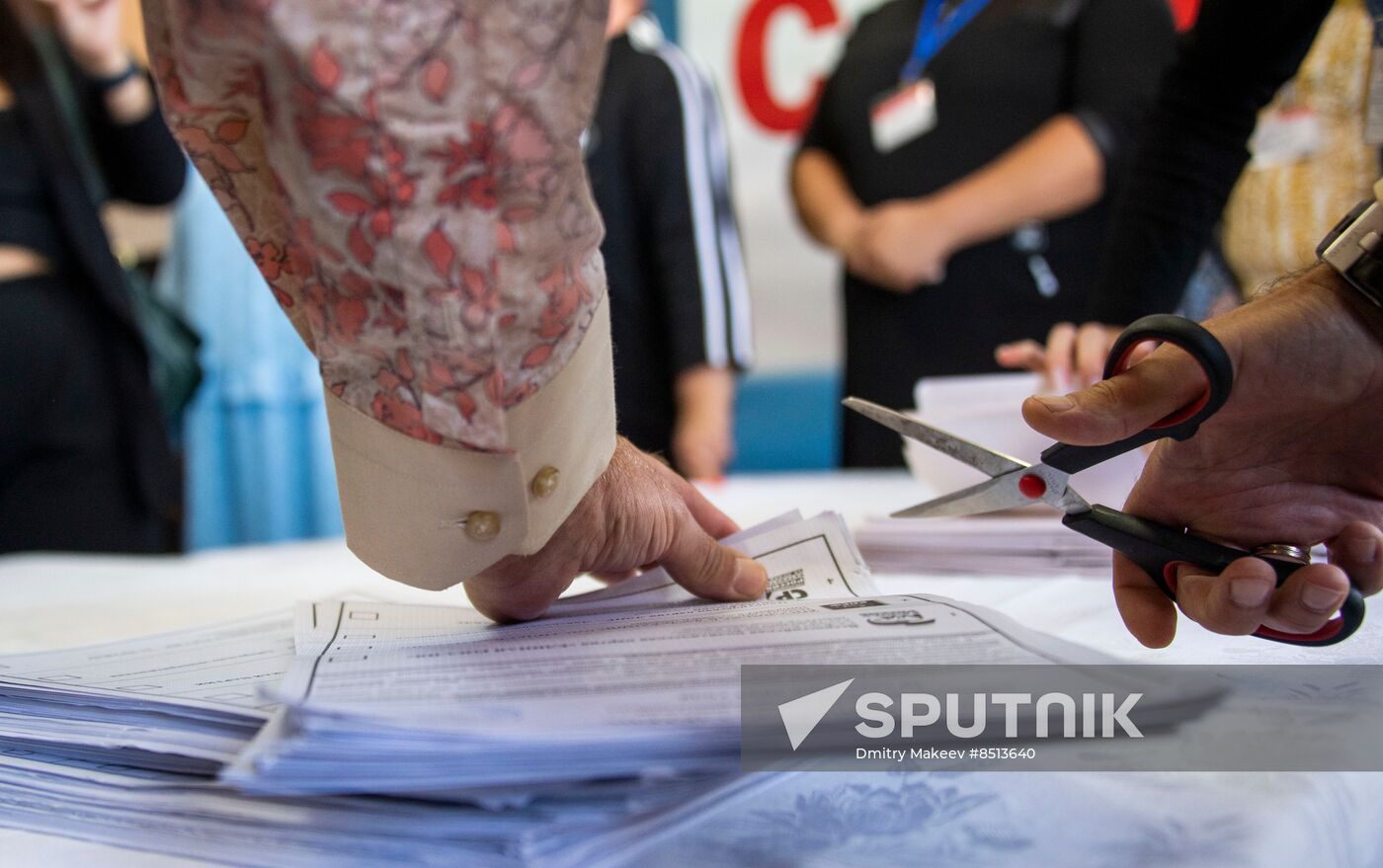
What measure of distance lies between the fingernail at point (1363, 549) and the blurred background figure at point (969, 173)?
A: 1.22 meters

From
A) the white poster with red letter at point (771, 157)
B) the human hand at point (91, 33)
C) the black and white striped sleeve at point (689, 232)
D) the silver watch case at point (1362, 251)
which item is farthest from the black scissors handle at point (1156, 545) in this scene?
the white poster with red letter at point (771, 157)

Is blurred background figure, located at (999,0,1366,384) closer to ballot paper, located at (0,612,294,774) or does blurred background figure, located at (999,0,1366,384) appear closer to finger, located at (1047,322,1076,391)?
finger, located at (1047,322,1076,391)

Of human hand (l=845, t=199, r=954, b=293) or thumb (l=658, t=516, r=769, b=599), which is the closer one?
thumb (l=658, t=516, r=769, b=599)

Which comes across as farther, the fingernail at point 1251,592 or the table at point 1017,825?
the fingernail at point 1251,592

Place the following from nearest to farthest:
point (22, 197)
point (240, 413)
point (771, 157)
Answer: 1. point (22, 197)
2. point (240, 413)
3. point (771, 157)

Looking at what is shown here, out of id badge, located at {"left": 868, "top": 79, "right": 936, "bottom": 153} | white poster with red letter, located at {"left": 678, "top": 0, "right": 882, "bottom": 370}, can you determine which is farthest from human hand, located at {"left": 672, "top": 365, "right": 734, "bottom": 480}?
white poster with red letter, located at {"left": 678, "top": 0, "right": 882, "bottom": 370}

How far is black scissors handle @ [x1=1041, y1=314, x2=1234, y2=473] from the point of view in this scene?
0.45 meters

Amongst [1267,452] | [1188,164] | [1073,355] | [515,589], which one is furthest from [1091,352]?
[515,589]

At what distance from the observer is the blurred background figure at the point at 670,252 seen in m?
1.85

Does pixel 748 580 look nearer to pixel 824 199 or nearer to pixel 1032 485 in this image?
pixel 1032 485

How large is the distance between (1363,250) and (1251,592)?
0.20 metres

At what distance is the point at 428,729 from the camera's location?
1.06 ft

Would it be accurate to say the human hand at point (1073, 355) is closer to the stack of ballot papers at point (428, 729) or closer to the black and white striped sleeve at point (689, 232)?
the stack of ballot papers at point (428, 729)

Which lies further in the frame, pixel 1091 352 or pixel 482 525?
pixel 1091 352
